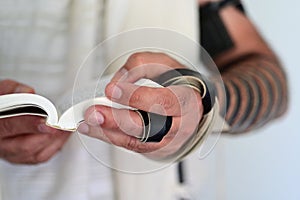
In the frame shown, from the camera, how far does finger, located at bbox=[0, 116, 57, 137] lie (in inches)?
9.9

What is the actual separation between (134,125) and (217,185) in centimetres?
35

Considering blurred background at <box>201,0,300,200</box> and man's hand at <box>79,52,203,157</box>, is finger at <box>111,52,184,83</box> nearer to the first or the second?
man's hand at <box>79,52,203,157</box>

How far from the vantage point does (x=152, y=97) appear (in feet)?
0.74

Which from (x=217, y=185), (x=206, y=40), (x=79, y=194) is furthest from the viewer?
(x=217, y=185)

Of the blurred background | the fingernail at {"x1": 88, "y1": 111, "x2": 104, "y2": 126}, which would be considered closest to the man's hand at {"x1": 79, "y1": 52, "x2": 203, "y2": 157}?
the fingernail at {"x1": 88, "y1": 111, "x2": 104, "y2": 126}

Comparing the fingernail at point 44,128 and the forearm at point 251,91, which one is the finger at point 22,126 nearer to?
the fingernail at point 44,128

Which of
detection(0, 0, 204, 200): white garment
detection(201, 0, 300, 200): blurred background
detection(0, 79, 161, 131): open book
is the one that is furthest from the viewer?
detection(201, 0, 300, 200): blurred background

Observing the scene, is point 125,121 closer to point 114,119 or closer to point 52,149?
point 114,119

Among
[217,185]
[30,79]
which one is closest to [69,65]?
[30,79]

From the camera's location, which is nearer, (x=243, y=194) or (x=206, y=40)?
(x=206, y=40)

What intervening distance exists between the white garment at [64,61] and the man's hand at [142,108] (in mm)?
62

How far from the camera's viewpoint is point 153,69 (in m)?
0.25

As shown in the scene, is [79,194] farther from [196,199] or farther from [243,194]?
[243,194]

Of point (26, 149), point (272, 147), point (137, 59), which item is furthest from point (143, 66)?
point (272, 147)
